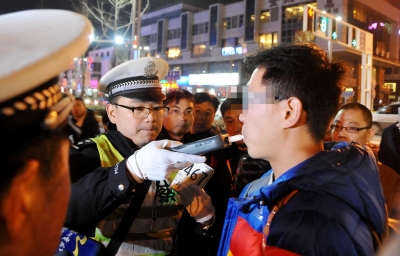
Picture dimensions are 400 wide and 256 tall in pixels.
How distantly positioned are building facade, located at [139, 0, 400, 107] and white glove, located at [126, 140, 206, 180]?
103 ft

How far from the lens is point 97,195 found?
182 centimetres

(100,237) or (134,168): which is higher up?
(134,168)

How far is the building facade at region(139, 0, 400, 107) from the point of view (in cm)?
3738

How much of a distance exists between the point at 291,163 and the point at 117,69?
1515 millimetres

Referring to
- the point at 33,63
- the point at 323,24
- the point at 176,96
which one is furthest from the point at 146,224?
the point at 323,24

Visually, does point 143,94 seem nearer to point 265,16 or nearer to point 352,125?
point 352,125

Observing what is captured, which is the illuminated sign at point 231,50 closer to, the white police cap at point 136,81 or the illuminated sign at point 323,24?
the illuminated sign at point 323,24

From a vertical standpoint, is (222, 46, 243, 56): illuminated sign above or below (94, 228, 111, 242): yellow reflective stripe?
above

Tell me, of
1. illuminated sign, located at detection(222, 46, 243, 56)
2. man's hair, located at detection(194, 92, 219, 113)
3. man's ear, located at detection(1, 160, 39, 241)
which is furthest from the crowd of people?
illuminated sign, located at detection(222, 46, 243, 56)

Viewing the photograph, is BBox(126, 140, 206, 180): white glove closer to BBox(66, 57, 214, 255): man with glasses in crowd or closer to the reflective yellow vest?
BBox(66, 57, 214, 255): man with glasses in crowd

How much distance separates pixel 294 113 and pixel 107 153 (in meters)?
1.26

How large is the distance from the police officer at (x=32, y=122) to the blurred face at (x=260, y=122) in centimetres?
108

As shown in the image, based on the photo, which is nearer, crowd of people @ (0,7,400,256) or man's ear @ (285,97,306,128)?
crowd of people @ (0,7,400,256)

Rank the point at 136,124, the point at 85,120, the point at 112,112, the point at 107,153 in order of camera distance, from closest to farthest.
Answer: the point at 107,153 < the point at 136,124 < the point at 112,112 < the point at 85,120
